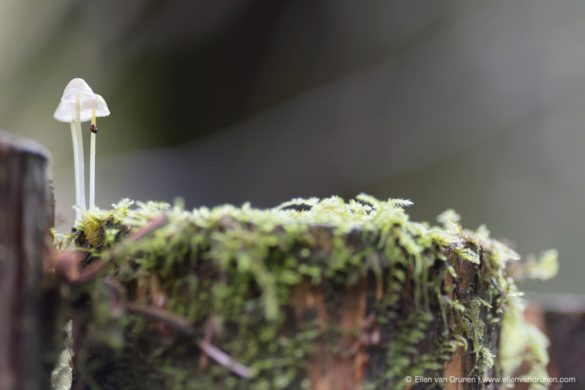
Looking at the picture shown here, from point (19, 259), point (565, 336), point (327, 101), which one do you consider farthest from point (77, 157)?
point (327, 101)

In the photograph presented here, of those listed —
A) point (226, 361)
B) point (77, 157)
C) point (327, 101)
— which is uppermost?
point (327, 101)

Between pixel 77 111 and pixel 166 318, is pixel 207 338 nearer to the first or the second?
pixel 166 318

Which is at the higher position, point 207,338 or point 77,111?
point 77,111

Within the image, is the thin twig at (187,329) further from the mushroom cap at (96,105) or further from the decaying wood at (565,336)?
the decaying wood at (565,336)

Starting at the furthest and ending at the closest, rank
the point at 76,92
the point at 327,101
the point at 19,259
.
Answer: the point at 327,101 < the point at 76,92 < the point at 19,259

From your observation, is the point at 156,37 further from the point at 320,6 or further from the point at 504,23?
the point at 504,23

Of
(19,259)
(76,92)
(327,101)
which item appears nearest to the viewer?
(19,259)
